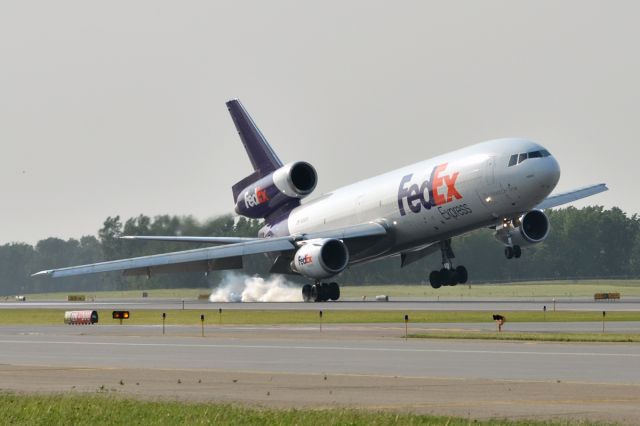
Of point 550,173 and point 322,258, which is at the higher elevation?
point 550,173

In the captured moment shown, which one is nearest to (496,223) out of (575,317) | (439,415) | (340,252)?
(340,252)

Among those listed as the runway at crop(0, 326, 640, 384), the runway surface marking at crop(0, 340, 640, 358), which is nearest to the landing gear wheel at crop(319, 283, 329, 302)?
the runway at crop(0, 326, 640, 384)

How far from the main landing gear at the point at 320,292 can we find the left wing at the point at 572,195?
13863mm

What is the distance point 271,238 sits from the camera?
83500 millimetres

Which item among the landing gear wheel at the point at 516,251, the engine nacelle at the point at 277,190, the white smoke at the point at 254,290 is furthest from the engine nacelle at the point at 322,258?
the landing gear wheel at the point at 516,251

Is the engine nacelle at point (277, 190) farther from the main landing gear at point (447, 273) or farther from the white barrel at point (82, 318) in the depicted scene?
the white barrel at point (82, 318)

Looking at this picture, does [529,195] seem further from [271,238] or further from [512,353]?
[512,353]

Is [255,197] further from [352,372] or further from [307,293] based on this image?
[352,372]

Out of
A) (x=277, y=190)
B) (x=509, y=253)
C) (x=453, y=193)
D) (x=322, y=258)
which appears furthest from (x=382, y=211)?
(x=277, y=190)

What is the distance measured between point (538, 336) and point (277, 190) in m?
45.3

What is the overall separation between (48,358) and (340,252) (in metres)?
44.3

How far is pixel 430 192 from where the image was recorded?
70750mm

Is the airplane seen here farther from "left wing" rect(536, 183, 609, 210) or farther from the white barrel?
the white barrel

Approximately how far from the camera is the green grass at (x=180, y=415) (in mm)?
18953
